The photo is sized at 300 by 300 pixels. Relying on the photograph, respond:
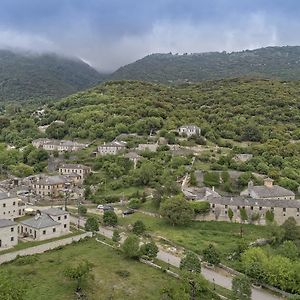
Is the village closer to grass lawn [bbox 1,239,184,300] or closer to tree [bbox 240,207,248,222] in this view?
tree [bbox 240,207,248,222]

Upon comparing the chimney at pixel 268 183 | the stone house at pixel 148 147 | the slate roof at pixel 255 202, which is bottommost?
the slate roof at pixel 255 202

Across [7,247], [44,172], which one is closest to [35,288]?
[7,247]

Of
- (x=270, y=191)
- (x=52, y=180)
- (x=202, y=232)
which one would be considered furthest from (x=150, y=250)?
(x=52, y=180)

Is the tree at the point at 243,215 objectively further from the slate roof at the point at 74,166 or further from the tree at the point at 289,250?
the slate roof at the point at 74,166

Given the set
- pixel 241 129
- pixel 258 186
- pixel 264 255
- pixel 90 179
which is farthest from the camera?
pixel 241 129

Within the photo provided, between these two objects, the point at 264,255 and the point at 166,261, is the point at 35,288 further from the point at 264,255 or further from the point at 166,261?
the point at 264,255

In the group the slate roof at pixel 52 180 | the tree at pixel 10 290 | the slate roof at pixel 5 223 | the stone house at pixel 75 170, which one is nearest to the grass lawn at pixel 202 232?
the slate roof at pixel 5 223
